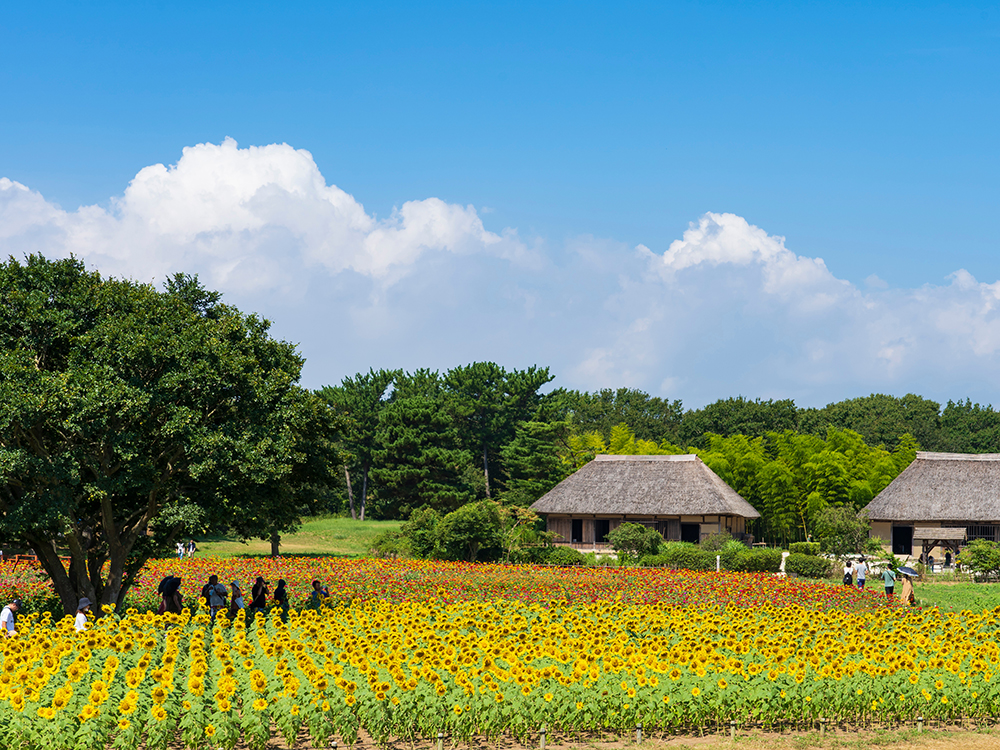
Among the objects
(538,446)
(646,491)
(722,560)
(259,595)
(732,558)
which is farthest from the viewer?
(538,446)

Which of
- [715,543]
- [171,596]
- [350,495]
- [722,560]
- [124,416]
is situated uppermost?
[124,416]

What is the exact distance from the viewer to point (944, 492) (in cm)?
4844

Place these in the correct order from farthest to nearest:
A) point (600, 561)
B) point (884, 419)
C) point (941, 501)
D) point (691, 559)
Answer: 1. point (884, 419)
2. point (941, 501)
3. point (600, 561)
4. point (691, 559)

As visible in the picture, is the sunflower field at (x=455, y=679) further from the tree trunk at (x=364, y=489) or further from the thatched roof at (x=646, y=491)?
the tree trunk at (x=364, y=489)

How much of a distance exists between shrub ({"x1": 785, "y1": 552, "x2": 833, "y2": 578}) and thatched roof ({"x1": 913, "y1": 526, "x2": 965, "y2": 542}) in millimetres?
12849

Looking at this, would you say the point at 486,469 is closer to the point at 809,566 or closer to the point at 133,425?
the point at 809,566

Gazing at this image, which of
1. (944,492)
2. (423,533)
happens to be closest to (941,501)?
(944,492)

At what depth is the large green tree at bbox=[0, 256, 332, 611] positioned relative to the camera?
1703 cm

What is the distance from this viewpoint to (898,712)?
1217 centimetres

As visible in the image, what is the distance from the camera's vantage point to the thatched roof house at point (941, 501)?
153 ft

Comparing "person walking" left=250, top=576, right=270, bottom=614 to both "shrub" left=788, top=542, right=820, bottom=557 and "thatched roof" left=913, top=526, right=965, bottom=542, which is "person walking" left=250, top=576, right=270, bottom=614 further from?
"thatched roof" left=913, top=526, right=965, bottom=542

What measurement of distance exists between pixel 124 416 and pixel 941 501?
135ft

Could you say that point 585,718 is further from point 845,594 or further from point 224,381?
point 845,594

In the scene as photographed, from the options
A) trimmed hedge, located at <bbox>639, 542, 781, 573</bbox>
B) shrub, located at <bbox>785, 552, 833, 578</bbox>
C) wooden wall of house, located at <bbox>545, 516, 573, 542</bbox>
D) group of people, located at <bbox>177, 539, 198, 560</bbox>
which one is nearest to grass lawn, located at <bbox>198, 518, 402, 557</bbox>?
group of people, located at <bbox>177, 539, 198, 560</bbox>
